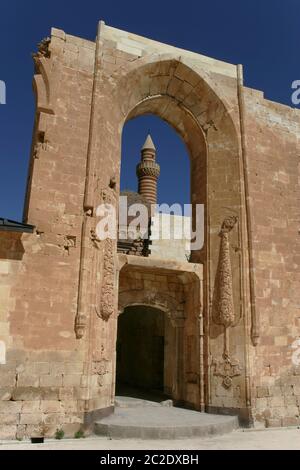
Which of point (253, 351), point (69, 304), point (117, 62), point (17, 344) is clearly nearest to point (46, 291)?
point (69, 304)

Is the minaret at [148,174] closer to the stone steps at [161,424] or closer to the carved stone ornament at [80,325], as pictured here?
the stone steps at [161,424]

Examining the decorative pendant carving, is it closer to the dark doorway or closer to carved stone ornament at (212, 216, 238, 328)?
carved stone ornament at (212, 216, 238, 328)

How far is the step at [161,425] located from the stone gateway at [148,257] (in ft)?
1.21

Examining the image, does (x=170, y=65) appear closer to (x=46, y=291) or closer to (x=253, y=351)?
(x=46, y=291)

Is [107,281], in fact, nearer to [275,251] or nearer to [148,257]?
[148,257]

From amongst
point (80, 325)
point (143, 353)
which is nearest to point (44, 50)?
point (80, 325)

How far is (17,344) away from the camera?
7098mm

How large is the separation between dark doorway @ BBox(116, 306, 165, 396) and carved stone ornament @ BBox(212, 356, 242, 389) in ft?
9.25

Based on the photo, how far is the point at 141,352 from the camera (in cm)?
1414

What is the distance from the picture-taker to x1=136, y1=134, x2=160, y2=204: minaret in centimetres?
3083

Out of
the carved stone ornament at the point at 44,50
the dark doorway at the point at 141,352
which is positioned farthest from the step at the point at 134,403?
the carved stone ornament at the point at 44,50

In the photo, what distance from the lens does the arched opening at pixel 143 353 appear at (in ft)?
36.9

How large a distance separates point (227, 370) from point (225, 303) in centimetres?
154

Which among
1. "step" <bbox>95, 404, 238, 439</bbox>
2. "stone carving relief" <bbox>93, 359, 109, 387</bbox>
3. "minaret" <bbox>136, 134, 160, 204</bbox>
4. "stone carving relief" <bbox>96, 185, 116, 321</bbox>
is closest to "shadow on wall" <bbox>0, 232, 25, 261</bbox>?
"stone carving relief" <bbox>96, 185, 116, 321</bbox>
